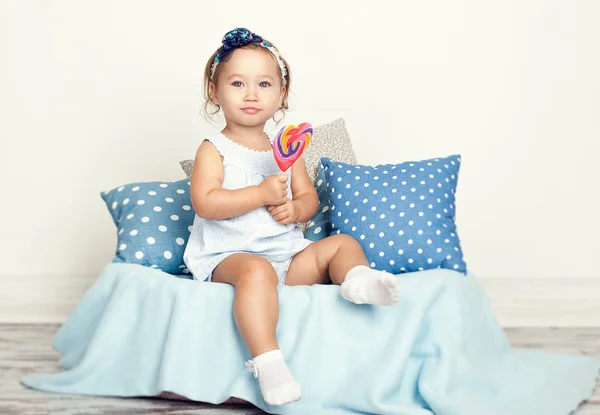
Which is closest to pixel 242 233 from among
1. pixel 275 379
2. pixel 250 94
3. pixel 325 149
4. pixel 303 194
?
pixel 303 194

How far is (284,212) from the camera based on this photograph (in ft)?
6.48

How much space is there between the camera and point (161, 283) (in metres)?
1.92

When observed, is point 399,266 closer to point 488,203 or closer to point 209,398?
point 209,398

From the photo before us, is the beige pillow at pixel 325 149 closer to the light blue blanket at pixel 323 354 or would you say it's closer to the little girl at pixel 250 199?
the little girl at pixel 250 199

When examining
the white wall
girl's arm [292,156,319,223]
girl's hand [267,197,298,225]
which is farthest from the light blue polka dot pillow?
the white wall

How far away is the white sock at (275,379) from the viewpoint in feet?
5.25

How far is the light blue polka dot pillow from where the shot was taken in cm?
230

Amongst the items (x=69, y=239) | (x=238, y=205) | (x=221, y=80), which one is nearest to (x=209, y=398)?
(x=238, y=205)

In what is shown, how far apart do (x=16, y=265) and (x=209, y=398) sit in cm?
148

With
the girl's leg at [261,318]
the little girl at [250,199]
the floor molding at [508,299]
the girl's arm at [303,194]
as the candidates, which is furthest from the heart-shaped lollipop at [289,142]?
the floor molding at [508,299]

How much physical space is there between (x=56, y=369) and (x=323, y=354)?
86cm

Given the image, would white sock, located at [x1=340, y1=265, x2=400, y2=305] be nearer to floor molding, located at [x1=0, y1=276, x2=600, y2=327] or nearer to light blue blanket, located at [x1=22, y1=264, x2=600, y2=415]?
light blue blanket, located at [x1=22, y1=264, x2=600, y2=415]

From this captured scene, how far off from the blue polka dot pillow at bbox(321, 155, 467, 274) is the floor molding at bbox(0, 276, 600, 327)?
894 mm

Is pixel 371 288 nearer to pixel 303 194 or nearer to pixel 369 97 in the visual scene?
pixel 303 194
